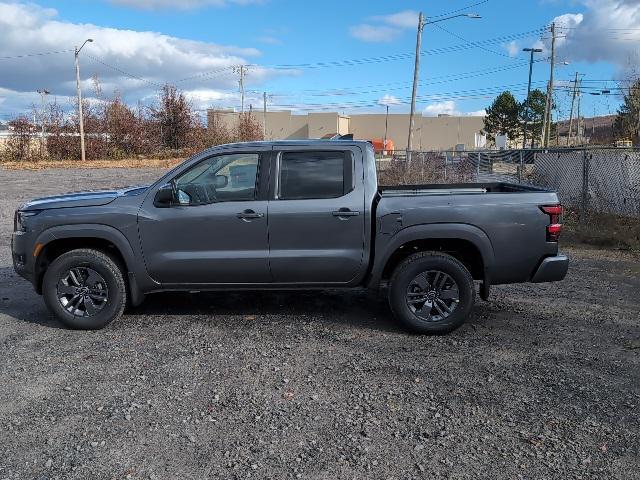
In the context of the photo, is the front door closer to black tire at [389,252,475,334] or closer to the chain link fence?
black tire at [389,252,475,334]

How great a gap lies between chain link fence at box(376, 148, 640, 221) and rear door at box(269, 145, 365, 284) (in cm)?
766

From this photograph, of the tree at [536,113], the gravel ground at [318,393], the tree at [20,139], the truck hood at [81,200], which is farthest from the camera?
the tree at [536,113]

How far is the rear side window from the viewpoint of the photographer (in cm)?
571

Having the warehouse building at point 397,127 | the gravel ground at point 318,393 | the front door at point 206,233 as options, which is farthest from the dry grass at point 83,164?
the warehouse building at point 397,127

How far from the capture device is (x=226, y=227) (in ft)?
18.4

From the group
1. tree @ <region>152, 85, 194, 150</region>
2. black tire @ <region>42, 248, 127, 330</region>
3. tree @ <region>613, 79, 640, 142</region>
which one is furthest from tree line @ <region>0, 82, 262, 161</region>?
black tire @ <region>42, 248, 127, 330</region>

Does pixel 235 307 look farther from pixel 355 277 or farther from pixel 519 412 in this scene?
pixel 519 412

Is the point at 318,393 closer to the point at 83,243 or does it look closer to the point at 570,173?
the point at 83,243

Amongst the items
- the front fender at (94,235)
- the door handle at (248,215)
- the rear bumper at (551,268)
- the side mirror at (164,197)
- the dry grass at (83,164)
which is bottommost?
the dry grass at (83,164)

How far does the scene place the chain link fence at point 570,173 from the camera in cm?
1205

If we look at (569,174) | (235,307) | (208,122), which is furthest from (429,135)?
(235,307)

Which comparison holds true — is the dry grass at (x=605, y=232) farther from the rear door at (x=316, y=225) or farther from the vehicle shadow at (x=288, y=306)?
the rear door at (x=316, y=225)

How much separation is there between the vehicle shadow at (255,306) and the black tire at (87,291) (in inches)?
10.2

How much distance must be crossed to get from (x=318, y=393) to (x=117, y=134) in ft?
175
